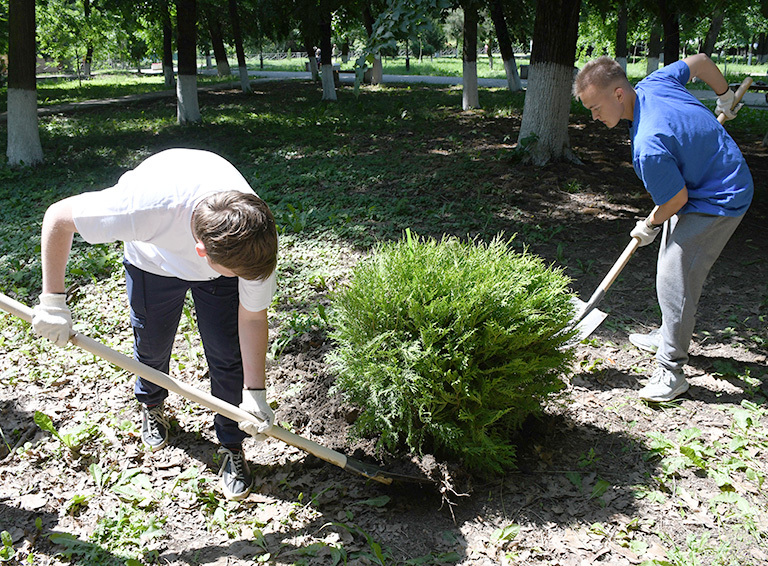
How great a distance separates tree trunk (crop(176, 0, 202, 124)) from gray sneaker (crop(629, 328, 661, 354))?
9.32m

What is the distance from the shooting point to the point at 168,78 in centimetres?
2031

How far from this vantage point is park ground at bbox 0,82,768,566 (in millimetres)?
2312

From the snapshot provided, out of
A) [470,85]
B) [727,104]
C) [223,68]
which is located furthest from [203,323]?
[223,68]

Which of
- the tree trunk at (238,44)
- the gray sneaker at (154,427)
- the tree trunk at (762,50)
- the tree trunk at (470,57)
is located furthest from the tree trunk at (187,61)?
the tree trunk at (762,50)

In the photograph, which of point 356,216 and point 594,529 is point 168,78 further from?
point 594,529

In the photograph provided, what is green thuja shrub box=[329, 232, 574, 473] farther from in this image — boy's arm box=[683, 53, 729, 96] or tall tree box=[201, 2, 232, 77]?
tall tree box=[201, 2, 232, 77]

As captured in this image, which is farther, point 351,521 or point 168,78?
point 168,78

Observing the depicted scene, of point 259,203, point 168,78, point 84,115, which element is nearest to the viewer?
point 259,203

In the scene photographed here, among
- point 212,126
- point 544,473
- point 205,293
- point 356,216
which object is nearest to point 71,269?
point 356,216

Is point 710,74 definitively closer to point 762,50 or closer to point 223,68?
point 223,68

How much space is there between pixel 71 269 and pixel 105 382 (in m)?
1.66

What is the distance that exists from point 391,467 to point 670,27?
10592 mm

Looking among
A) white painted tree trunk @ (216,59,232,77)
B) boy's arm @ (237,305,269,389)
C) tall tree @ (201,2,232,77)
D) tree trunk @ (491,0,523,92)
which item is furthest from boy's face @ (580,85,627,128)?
white painted tree trunk @ (216,59,232,77)

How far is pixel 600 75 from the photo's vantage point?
8.93 ft
